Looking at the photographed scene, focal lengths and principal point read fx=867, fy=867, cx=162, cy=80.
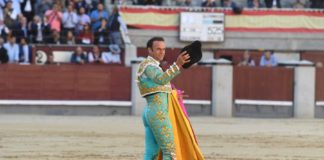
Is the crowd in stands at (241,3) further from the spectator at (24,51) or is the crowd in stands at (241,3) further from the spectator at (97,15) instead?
the spectator at (24,51)

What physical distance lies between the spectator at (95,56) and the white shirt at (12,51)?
4.96ft

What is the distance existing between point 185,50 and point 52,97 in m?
11.1

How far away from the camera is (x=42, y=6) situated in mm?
19031

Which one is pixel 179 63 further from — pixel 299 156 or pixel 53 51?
pixel 53 51

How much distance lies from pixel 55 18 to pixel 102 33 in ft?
3.49

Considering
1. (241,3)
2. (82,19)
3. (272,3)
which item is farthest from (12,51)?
(272,3)

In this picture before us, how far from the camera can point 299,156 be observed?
10.2 metres

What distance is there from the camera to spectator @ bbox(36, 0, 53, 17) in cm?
1895

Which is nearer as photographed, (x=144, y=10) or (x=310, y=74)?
(x=310, y=74)

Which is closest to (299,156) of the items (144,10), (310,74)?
(310,74)

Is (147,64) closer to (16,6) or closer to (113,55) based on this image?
(113,55)

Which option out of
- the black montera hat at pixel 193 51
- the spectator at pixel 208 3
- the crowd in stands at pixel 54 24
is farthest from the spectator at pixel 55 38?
the black montera hat at pixel 193 51

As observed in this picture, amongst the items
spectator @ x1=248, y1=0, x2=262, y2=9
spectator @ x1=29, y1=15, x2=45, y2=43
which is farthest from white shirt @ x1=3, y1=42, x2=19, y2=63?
spectator @ x1=248, y1=0, x2=262, y2=9

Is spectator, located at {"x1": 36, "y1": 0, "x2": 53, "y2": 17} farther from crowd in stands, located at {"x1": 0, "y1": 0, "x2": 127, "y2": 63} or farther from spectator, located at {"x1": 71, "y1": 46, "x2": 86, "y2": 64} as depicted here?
spectator, located at {"x1": 71, "y1": 46, "x2": 86, "y2": 64}
